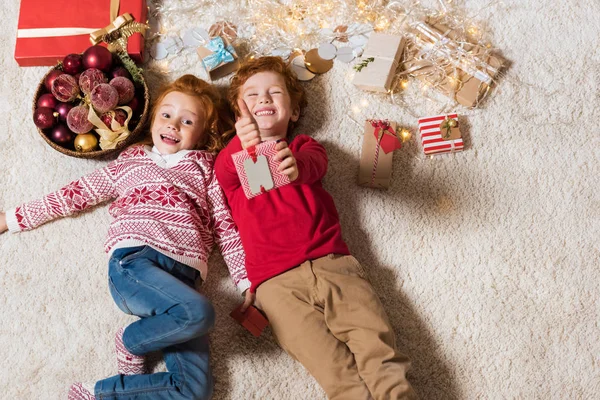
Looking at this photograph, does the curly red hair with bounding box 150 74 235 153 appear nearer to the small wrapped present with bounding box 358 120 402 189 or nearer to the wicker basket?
the wicker basket

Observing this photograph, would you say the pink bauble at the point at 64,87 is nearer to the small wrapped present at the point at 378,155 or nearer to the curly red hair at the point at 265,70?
the curly red hair at the point at 265,70

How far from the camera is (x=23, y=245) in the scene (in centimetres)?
150

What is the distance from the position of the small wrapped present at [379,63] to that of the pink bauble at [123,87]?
23.3 inches

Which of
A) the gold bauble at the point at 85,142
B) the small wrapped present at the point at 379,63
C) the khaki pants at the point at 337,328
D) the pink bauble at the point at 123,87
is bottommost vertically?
the khaki pants at the point at 337,328

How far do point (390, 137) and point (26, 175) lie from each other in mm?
979

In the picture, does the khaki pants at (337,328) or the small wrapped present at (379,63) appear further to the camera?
the small wrapped present at (379,63)

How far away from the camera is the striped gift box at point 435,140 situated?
5.06ft

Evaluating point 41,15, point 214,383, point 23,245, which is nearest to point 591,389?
point 214,383

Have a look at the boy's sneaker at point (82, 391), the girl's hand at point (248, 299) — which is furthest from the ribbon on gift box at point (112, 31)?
the boy's sneaker at point (82, 391)

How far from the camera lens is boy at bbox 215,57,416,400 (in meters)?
1.26

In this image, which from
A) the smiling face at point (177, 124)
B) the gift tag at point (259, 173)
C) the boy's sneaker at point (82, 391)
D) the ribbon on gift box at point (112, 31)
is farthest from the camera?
the ribbon on gift box at point (112, 31)

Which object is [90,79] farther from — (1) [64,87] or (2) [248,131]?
(2) [248,131]

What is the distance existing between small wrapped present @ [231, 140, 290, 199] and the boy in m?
0.02

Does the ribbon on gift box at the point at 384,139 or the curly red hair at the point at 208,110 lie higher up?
the ribbon on gift box at the point at 384,139
